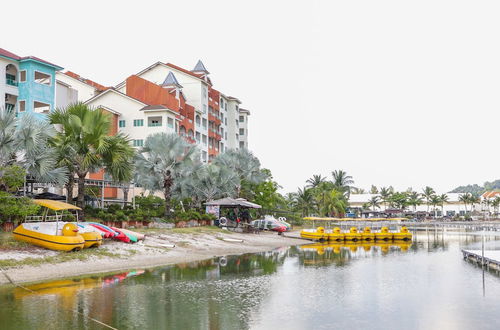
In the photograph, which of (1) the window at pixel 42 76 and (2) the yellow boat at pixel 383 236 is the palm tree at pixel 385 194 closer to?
(2) the yellow boat at pixel 383 236

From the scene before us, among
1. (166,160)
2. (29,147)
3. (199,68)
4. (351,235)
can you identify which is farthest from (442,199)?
(29,147)

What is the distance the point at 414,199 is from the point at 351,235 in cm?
9780

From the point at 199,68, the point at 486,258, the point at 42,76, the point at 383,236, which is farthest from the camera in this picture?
the point at 199,68

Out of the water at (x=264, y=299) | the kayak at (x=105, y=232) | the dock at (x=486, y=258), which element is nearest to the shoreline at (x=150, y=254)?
the kayak at (x=105, y=232)

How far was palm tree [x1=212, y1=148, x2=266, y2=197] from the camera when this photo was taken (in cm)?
6731

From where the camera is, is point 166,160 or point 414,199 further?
point 414,199

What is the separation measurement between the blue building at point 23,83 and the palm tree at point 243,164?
2492 centimetres

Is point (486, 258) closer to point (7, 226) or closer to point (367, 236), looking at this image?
point (367, 236)

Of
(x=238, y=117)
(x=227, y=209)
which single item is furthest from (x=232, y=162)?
(x=238, y=117)

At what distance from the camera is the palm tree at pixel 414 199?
144938 mm

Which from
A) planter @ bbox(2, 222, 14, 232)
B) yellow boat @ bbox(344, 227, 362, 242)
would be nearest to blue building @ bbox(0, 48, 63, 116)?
planter @ bbox(2, 222, 14, 232)

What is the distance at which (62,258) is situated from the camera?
26.2 meters

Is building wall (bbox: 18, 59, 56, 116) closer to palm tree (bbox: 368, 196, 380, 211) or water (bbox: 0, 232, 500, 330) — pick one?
water (bbox: 0, 232, 500, 330)

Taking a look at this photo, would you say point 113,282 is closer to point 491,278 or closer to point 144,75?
point 491,278
